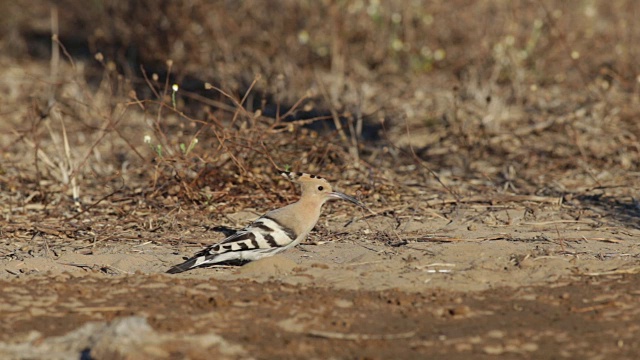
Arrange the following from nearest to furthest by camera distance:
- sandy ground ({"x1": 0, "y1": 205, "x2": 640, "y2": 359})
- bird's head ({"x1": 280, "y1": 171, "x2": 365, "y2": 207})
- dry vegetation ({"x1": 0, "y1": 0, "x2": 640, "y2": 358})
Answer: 1. sandy ground ({"x1": 0, "y1": 205, "x2": 640, "y2": 359})
2. bird's head ({"x1": 280, "y1": 171, "x2": 365, "y2": 207})
3. dry vegetation ({"x1": 0, "y1": 0, "x2": 640, "y2": 358})

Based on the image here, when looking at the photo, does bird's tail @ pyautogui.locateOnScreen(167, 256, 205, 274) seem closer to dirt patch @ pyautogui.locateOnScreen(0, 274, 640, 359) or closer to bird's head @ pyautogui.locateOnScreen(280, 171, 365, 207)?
dirt patch @ pyautogui.locateOnScreen(0, 274, 640, 359)

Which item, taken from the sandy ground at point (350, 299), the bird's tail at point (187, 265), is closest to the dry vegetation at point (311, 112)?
the sandy ground at point (350, 299)

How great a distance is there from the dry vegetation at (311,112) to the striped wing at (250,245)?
0.80 meters

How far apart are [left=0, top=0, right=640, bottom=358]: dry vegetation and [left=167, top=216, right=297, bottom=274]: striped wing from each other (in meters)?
0.80

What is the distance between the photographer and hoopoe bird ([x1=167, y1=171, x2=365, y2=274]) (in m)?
5.32

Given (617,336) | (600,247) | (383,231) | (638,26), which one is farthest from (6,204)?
(638,26)

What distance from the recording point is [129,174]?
311 inches

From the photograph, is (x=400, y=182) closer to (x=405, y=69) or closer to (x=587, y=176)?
(x=587, y=176)

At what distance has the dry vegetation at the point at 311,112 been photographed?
267 inches

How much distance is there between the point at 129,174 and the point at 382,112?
8.55 ft

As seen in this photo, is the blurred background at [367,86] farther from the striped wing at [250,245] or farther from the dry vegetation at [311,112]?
the striped wing at [250,245]

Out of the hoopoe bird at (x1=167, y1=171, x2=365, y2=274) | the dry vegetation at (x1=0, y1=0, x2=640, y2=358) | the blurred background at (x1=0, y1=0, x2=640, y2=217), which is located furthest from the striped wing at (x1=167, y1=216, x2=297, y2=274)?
the blurred background at (x1=0, y1=0, x2=640, y2=217)

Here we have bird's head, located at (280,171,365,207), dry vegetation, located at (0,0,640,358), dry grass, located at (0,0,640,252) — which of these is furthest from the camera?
dry grass, located at (0,0,640,252)

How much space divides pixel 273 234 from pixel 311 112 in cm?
420
